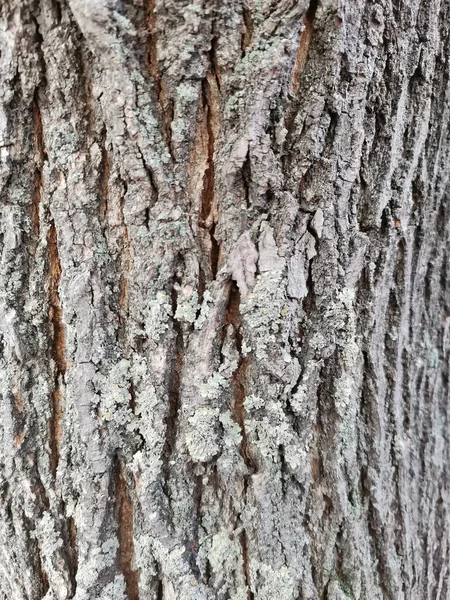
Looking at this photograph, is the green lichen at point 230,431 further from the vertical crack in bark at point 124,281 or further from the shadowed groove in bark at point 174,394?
the vertical crack in bark at point 124,281

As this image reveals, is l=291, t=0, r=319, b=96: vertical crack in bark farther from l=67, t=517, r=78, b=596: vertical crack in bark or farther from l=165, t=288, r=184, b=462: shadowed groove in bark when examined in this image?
l=67, t=517, r=78, b=596: vertical crack in bark

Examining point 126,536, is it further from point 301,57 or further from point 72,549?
point 301,57

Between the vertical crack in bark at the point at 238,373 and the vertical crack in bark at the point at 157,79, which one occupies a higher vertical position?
the vertical crack in bark at the point at 157,79

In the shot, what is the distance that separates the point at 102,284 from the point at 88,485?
0.37m

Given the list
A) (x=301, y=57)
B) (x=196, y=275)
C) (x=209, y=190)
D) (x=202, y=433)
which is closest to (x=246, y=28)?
(x=301, y=57)

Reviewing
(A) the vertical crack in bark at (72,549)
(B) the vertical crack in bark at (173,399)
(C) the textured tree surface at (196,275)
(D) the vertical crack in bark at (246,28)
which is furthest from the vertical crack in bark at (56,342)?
(D) the vertical crack in bark at (246,28)

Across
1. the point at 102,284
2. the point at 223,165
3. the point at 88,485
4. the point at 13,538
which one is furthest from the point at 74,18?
the point at 13,538

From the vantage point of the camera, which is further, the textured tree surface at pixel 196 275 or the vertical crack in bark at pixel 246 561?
the vertical crack in bark at pixel 246 561

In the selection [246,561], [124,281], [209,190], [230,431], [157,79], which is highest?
[157,79]

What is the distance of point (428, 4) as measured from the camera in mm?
859

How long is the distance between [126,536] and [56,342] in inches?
15.7

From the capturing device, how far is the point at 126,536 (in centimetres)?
87

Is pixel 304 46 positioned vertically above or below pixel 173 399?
above

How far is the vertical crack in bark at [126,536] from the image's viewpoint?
2.81 ft
